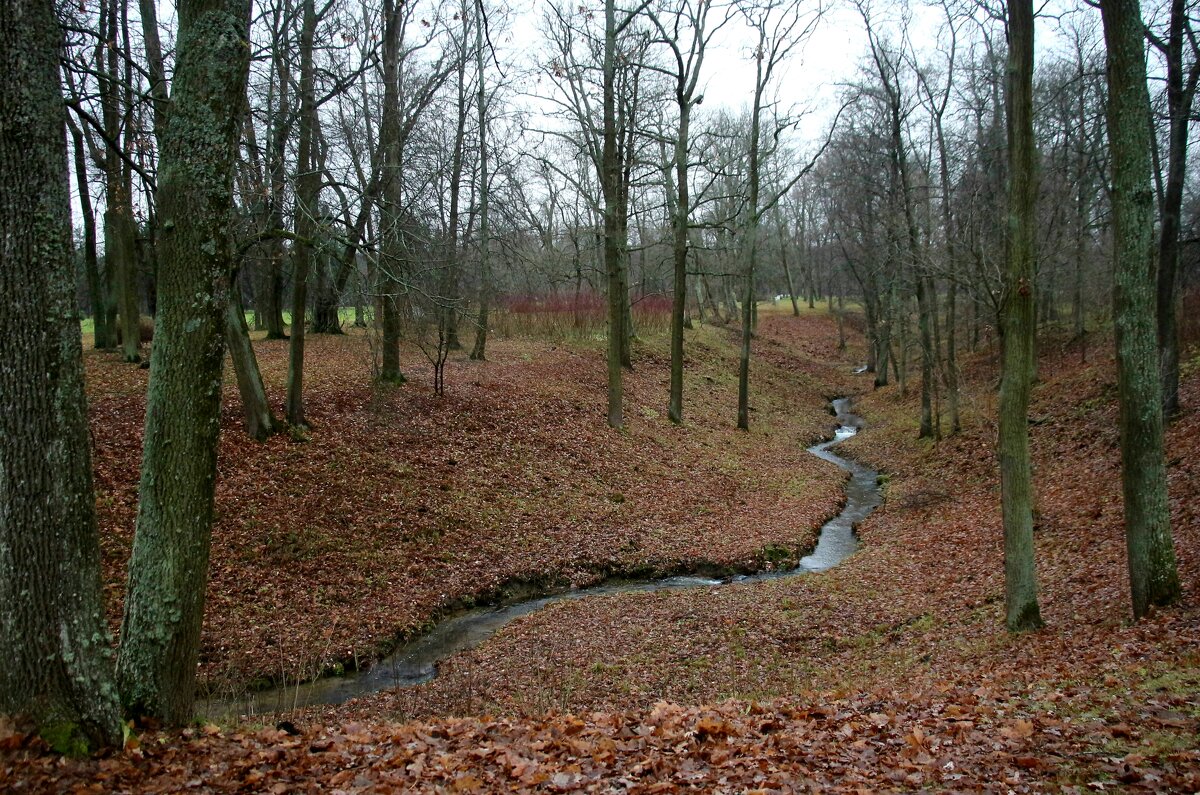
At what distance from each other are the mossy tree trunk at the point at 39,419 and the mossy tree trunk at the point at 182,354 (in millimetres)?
818

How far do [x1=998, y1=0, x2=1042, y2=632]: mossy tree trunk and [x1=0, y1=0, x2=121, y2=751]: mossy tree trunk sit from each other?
8.24 metres

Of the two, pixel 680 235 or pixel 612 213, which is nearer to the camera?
pixel 612 213

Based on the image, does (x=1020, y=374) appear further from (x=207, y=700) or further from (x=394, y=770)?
(x=207, y=700)

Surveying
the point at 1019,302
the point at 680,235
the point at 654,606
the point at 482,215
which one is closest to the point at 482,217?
the point at 482,215

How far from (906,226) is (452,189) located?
1265 centimetres

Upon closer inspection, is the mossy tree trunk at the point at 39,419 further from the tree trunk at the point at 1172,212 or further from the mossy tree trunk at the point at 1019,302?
the tree trunk at the point at 1172,212

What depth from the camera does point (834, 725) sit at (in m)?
5.48

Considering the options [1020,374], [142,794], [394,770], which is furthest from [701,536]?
[142,794]

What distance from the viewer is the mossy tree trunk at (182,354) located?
5.30 meters

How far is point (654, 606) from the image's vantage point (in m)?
11.2

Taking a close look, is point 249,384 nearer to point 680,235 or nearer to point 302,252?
point 302,252

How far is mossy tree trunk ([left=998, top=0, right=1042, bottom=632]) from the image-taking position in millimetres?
7648

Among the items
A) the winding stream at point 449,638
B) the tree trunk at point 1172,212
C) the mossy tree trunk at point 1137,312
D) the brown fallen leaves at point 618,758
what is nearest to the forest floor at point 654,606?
the brown fallen leaves at point 618,758

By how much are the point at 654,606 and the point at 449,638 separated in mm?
3060
